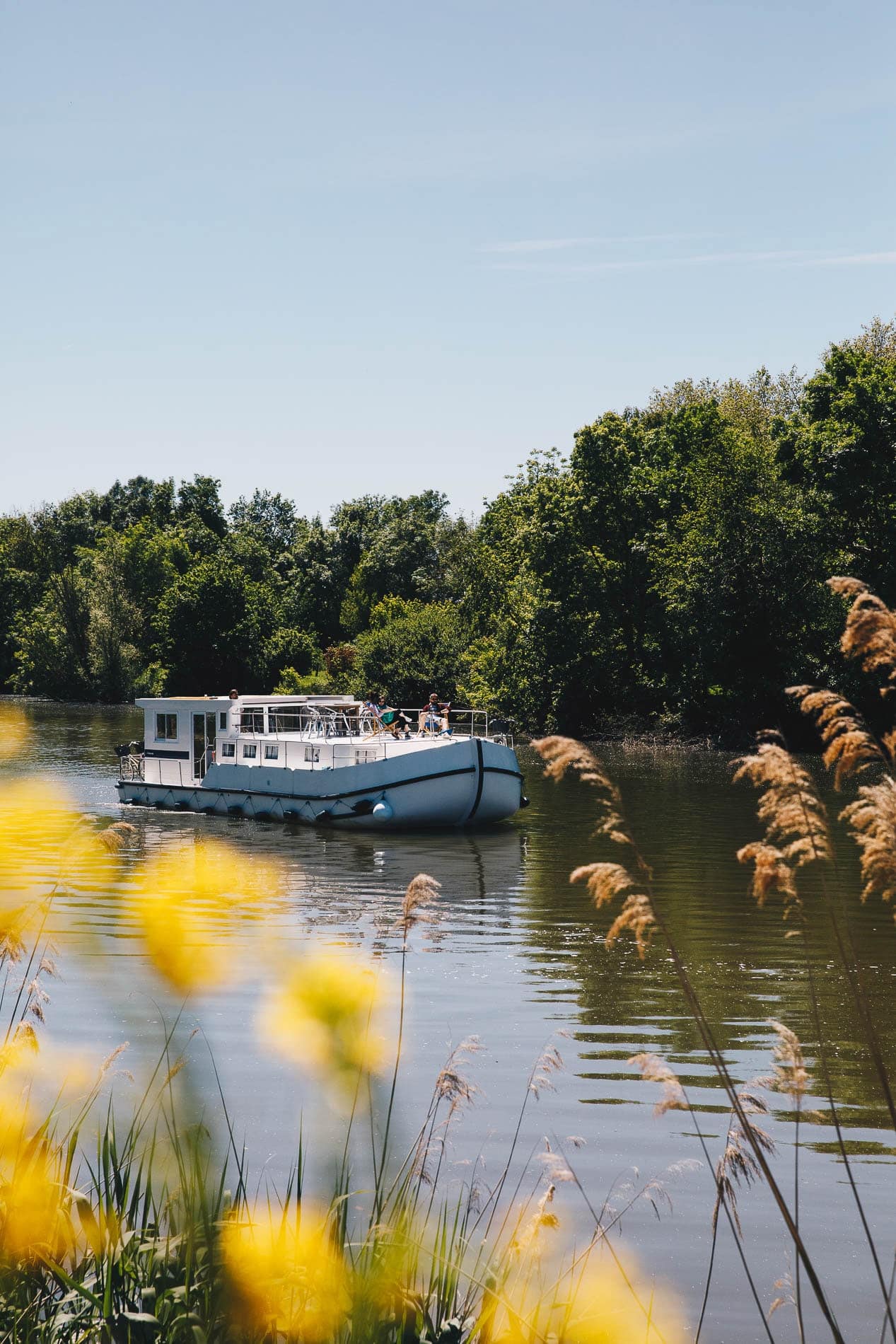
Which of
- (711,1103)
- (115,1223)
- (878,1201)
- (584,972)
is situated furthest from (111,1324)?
(584,972)

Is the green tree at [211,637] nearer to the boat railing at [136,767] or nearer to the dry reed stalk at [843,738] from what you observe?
the boat railing at [136,767]

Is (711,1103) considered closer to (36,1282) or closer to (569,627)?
(36,1282)

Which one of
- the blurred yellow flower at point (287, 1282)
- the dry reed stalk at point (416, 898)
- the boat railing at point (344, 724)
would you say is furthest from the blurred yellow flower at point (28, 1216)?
the boat railing at point (344, 724)

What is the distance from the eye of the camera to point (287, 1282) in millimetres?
4594

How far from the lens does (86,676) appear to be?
332 feet

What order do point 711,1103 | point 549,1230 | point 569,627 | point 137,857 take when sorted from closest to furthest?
point 549,1230 → point 711,1103 → point 137,857 → point 569,627

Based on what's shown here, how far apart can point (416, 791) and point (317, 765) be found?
3.70 meters

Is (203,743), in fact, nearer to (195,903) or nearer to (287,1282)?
(195,903)

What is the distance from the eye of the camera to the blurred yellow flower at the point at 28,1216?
476 centimetres

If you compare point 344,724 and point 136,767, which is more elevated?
point 344,724

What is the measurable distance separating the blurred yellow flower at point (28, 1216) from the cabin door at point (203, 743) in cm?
3215

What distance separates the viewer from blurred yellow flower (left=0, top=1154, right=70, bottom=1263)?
187 inches

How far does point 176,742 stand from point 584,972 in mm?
23651

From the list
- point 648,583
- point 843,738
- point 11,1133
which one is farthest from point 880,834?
point 648,583
